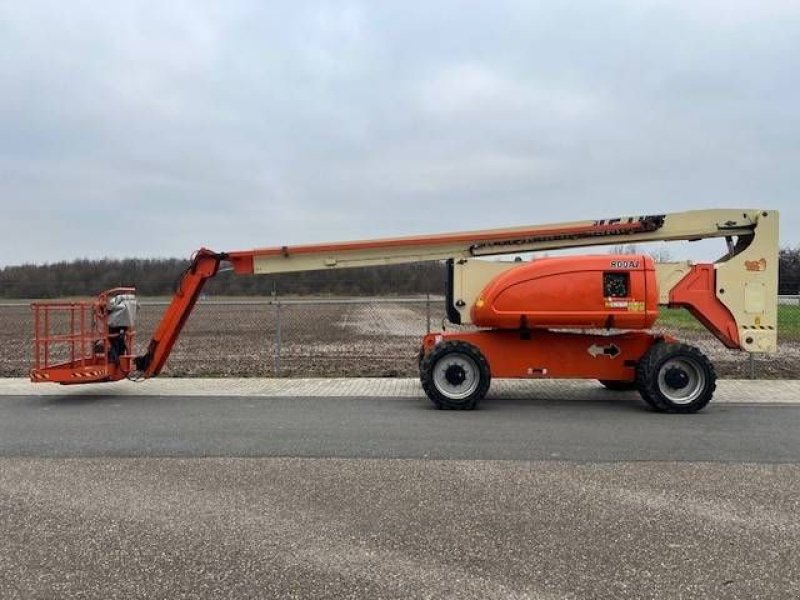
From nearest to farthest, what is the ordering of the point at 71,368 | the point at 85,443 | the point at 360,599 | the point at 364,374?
the point at 360,599, the point at 85,443, the point at 71,368, the point at 364,374

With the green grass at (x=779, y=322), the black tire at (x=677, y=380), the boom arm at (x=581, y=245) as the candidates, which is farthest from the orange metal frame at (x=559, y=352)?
the green grass at (x=779, y=322)

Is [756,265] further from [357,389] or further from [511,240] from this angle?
[357,389]

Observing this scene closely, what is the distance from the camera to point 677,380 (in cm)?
917

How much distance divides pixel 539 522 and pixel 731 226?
659 cm

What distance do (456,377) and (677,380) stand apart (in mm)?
2902

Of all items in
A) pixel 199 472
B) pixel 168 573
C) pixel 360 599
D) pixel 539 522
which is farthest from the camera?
pixel 199 472

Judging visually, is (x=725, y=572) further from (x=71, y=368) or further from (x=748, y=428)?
(x=71, y=368)

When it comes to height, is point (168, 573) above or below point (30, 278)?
below

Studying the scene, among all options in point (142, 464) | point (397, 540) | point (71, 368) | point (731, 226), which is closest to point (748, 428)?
point (731, 226)

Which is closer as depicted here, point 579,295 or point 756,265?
point 579,295

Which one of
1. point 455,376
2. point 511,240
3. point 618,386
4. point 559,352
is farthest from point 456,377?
point 618,386

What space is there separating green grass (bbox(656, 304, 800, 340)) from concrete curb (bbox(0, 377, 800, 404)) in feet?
27.4

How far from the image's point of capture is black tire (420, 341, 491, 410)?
929 cm

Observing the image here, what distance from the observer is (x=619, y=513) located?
493 cm
